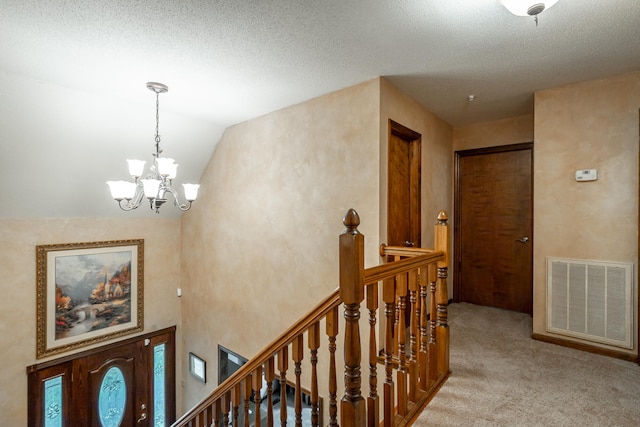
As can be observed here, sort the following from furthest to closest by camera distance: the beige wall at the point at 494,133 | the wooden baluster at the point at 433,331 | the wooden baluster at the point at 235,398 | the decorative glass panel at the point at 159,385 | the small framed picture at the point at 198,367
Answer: the decorative glass panel at the point at 159,385
the small framed picture at the point at 198,367
the beige wall at the point at 494,133
the wooden baluster at the point at 433,331
the wooden baluster at the point at 235,398

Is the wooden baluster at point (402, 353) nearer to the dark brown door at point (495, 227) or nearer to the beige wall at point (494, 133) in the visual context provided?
the dark brown door at point (495, 227)

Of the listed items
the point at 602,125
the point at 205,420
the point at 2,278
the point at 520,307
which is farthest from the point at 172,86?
the point at 520,307

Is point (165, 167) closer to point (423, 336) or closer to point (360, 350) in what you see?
point (360, 350)

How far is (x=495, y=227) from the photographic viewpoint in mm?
3928

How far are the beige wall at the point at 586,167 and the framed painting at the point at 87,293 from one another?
5.37 metres

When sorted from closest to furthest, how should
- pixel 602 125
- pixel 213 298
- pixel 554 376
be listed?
pixel 554 376, pixel 602 125, pixel 213 298

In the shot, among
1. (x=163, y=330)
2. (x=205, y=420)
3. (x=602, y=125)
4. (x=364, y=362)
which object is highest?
(x=602, y=125)

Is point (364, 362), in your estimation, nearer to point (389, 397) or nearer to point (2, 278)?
point (389, 397)

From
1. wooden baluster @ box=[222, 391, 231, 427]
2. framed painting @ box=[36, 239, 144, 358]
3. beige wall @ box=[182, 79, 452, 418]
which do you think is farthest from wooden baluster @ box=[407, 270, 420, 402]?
framed painting @ box=[36, 239, 144, 358]

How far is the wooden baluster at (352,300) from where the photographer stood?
1.32m

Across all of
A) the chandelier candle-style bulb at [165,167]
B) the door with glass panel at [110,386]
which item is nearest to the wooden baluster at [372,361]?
the chandelier candle-style bulb at [165,167]

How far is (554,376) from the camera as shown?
227cm

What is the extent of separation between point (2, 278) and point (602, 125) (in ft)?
21.6

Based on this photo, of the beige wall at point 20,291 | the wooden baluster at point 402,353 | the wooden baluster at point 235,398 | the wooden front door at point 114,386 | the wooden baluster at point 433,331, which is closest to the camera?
the wooden baluster at point 402,353
